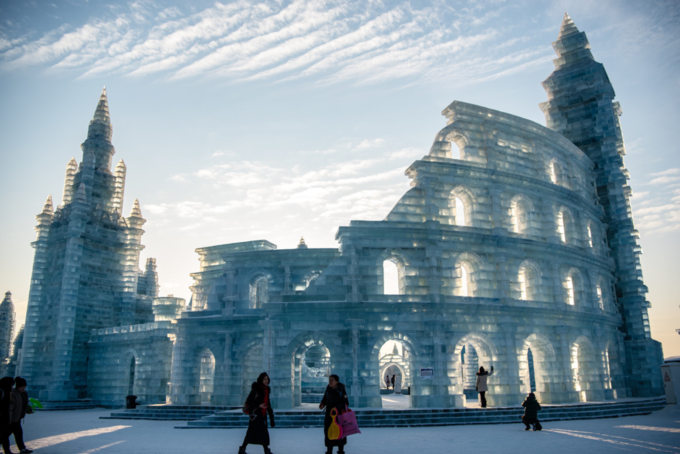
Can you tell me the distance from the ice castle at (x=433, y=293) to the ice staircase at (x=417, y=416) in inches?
61.7

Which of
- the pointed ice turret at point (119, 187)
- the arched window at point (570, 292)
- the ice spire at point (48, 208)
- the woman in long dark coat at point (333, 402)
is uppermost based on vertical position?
the pointed ice turret at point (119, 187)

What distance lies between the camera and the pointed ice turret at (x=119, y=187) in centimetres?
4250

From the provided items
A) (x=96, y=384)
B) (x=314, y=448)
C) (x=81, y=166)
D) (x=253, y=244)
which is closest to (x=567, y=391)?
(x=314, y=448)

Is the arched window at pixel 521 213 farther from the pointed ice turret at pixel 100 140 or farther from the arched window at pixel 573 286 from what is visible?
the pointed ice turret at pixel 100 140

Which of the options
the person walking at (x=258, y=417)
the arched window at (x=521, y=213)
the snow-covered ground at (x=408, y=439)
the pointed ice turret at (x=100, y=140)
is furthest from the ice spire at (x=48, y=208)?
the person walking at (x=258, y=417)

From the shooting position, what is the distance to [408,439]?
14.1 metres

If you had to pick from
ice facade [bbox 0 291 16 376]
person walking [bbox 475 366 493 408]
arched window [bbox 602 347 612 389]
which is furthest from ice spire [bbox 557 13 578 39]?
ice facade [bbox 0 291 16 376]

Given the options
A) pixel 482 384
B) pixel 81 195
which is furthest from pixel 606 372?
pixel 81 195

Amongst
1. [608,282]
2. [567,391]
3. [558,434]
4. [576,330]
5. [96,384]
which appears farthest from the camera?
[96,384]

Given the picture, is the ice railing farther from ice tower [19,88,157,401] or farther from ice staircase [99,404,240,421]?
ice staircase [99,404,240,421]

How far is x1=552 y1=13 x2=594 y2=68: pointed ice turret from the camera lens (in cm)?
3669

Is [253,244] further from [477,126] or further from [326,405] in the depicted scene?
[326,405]

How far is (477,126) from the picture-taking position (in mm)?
27156

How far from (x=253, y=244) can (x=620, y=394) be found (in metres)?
25.9
